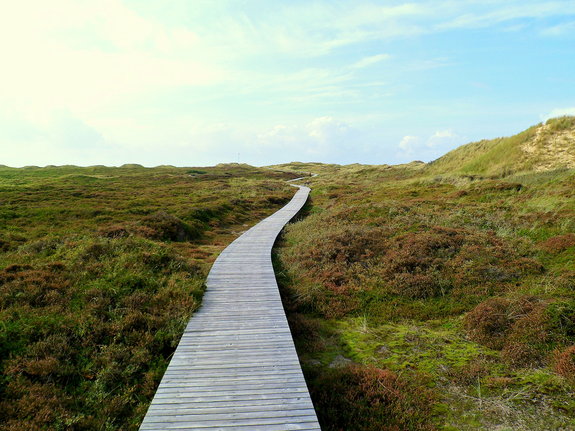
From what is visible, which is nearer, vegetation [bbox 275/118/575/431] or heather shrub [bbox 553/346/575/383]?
vegetation [bbox 275/118/575/431]

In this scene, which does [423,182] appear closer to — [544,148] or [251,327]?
[544,148]

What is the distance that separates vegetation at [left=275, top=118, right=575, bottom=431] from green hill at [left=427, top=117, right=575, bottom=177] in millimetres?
14623

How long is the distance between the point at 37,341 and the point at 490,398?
9985 millimetres

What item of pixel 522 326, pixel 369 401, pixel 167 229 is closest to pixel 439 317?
pixel 522 326

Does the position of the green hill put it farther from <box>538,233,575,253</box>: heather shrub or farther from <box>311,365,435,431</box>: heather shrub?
<box>311,365,435,431</box>: heather shrub

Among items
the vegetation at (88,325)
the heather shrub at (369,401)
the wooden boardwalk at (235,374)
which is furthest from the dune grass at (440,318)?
the vegetation at (88,325)

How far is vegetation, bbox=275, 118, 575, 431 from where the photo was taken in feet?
21.2

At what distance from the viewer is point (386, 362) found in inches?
320

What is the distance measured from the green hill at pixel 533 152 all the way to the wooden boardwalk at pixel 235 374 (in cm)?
3329

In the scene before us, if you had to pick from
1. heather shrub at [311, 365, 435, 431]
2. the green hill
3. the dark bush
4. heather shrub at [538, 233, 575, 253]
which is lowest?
heather shrub at [311, 365, 435, 431]

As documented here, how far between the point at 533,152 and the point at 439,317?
111 feet

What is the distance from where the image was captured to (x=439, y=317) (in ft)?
34.1

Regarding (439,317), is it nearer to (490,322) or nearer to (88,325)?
(490,322)

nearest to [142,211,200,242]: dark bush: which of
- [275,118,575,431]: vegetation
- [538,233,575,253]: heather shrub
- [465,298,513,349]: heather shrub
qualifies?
[275,118,575,431]: vegetation
